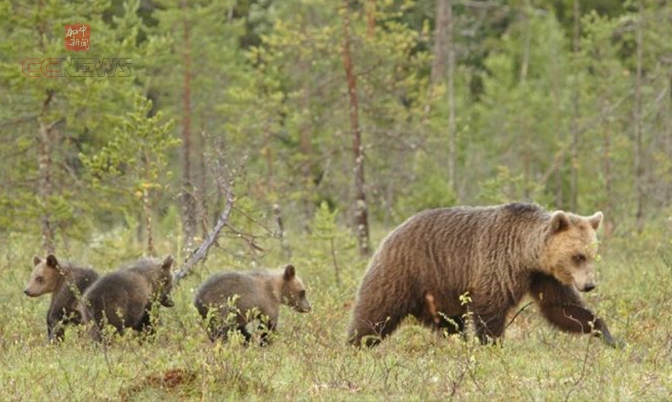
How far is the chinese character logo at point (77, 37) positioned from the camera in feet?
60.2

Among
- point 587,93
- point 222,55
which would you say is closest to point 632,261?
point 222,55

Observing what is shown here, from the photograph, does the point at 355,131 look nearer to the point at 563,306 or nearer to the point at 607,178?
the point at 607,178

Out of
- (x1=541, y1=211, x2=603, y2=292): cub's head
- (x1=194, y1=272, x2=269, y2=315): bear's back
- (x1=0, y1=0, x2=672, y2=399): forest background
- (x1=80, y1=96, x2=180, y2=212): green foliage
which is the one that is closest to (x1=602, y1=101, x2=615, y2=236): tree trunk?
(x1=0, y1=0, x2=672, y2=399): forest background

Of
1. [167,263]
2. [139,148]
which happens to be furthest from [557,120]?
[167,263]

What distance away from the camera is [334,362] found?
9742mm

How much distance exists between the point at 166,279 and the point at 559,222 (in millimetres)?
4235

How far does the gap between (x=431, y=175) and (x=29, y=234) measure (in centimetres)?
880

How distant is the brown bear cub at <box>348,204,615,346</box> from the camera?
1083 centimetres

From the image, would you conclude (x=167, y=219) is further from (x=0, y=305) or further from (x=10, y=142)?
(x=0, y=305)

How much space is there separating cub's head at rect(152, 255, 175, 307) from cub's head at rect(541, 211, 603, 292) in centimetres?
392

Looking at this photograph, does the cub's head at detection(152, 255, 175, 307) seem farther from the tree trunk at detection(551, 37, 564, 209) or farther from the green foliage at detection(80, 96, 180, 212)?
the tree trunk at detection(551, 37, 564, 209)

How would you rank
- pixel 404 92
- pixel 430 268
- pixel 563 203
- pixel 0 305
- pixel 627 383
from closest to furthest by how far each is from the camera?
pixel 627 383 → pixel 430 268 → pixel 0 305 → pixel 404 92 → pixel 563 203

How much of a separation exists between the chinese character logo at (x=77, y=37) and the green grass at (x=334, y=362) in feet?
16.8

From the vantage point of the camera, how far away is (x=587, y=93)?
33.7 m
